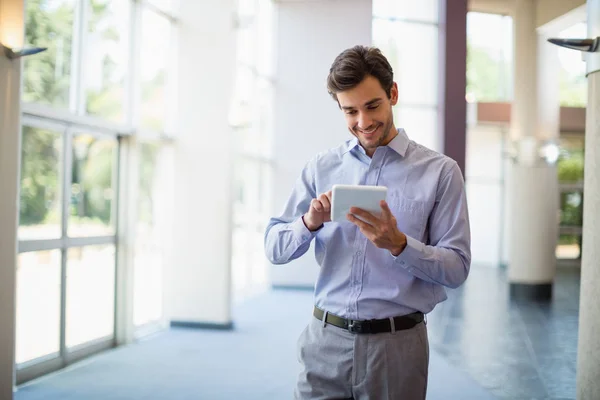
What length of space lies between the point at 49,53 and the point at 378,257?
183 inches

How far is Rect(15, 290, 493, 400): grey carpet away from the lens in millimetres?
4980

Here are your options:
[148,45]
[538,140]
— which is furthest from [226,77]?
[538,140]

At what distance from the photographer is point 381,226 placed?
161 cm

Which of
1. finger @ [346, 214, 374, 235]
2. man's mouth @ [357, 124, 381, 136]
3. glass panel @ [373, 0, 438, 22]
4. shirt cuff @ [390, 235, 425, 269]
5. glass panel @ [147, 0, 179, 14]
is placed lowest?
shirt cuff @ [390, 235, 425, 269]

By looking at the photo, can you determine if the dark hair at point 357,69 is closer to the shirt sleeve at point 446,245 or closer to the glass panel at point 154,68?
the shirt sleeve at point 446,245

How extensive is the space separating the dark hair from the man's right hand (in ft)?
1.05

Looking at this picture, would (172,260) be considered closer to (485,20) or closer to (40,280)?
(40,280)

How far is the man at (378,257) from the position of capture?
1748 mm

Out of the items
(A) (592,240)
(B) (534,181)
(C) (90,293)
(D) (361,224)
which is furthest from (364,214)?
(B) (534,181)

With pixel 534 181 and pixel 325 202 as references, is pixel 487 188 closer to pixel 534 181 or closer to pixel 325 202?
pixel 534 181

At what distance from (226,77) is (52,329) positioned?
146 inches

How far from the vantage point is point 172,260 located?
7.79 metres

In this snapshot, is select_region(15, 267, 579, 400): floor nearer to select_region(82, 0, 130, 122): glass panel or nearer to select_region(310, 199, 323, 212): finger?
select_region(82, 0, 130, 122): glass panel

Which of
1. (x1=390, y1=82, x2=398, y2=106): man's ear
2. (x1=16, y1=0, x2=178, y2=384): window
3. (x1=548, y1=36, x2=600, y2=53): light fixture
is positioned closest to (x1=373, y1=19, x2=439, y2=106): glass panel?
(x1=548, y1=36, x2=600, y2=53): light fixture
